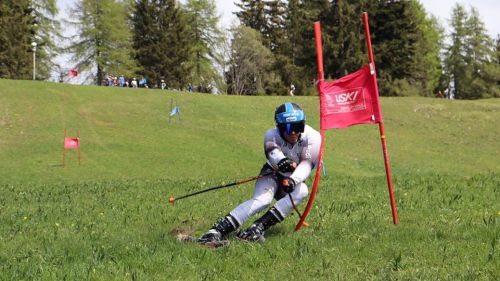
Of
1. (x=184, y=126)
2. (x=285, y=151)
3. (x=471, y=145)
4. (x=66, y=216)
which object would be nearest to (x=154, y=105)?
(x=184, y=126)

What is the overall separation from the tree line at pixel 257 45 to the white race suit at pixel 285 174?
6674cm

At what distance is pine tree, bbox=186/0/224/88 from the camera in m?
91.1

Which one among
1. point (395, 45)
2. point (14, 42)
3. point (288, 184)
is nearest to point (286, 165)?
point (288, 184)

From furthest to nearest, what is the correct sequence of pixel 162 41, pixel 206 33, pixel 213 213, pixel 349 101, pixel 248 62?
pixel 206 33, pixel 248 62, pixel 162 41, pixel 213 213, pixel 349 101

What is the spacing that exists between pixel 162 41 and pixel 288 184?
247ft

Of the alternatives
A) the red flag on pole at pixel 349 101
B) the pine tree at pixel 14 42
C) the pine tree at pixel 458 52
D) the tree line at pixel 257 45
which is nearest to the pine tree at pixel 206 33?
the tree line at pixel 257 45

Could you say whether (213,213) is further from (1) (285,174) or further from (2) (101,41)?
(2) (101,41)

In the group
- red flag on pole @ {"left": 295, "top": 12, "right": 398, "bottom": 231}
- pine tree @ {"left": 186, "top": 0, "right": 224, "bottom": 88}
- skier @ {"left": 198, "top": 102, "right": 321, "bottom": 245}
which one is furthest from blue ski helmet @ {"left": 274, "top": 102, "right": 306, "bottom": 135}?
pine tree @ {"left": 186, "top": 0, "right": 224, "bottom": 88}

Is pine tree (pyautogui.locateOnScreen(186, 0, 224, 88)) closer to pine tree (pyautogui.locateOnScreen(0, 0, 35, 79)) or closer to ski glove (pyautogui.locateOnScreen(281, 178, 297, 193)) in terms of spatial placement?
pine tree (pyautogui.locateOnScreen(0, 0, 35, 79))

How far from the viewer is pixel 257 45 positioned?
82.1 meters

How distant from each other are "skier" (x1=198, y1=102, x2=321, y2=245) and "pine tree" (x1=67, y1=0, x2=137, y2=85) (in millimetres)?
76017

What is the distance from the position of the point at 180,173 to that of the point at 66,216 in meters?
19.6

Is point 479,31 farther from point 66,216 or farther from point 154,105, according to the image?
point 66,216

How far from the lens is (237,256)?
7617 mm
